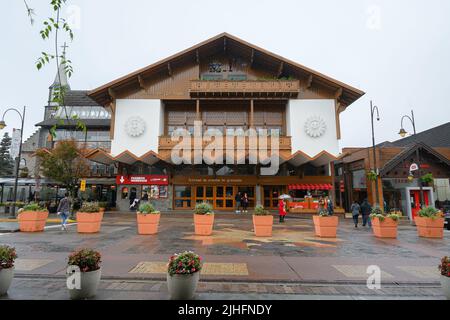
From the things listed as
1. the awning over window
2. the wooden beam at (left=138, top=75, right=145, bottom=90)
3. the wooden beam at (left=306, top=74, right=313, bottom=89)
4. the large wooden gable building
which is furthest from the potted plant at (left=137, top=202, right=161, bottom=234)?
the wooden beam at (left=306, top=74, right=313, bottom=89)

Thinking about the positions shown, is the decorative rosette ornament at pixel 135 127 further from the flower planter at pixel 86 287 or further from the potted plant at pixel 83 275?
the flower planter at pixel 86 287

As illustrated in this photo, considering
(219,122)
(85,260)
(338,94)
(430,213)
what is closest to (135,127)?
(219,122)

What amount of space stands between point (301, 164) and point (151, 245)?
62.2 ft

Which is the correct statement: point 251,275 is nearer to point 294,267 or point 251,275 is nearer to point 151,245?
point 294,267

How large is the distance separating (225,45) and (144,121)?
11342 mm

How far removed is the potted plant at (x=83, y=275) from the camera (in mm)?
4797

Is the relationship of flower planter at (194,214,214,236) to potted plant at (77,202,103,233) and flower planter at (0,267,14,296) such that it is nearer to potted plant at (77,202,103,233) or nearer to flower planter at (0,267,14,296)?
potted plant at (77,202,103,233)

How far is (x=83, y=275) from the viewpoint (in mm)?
4871

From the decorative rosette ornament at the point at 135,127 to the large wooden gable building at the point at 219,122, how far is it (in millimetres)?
94

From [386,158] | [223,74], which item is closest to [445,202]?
[386,158]

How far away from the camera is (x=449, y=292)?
16.0 ft

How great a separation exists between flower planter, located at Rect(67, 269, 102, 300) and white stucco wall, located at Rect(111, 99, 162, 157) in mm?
21691

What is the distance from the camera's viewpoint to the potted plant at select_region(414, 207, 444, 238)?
512 inches

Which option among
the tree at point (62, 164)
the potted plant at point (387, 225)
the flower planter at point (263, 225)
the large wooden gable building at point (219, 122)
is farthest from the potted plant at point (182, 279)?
the tree at point (62, 164)
